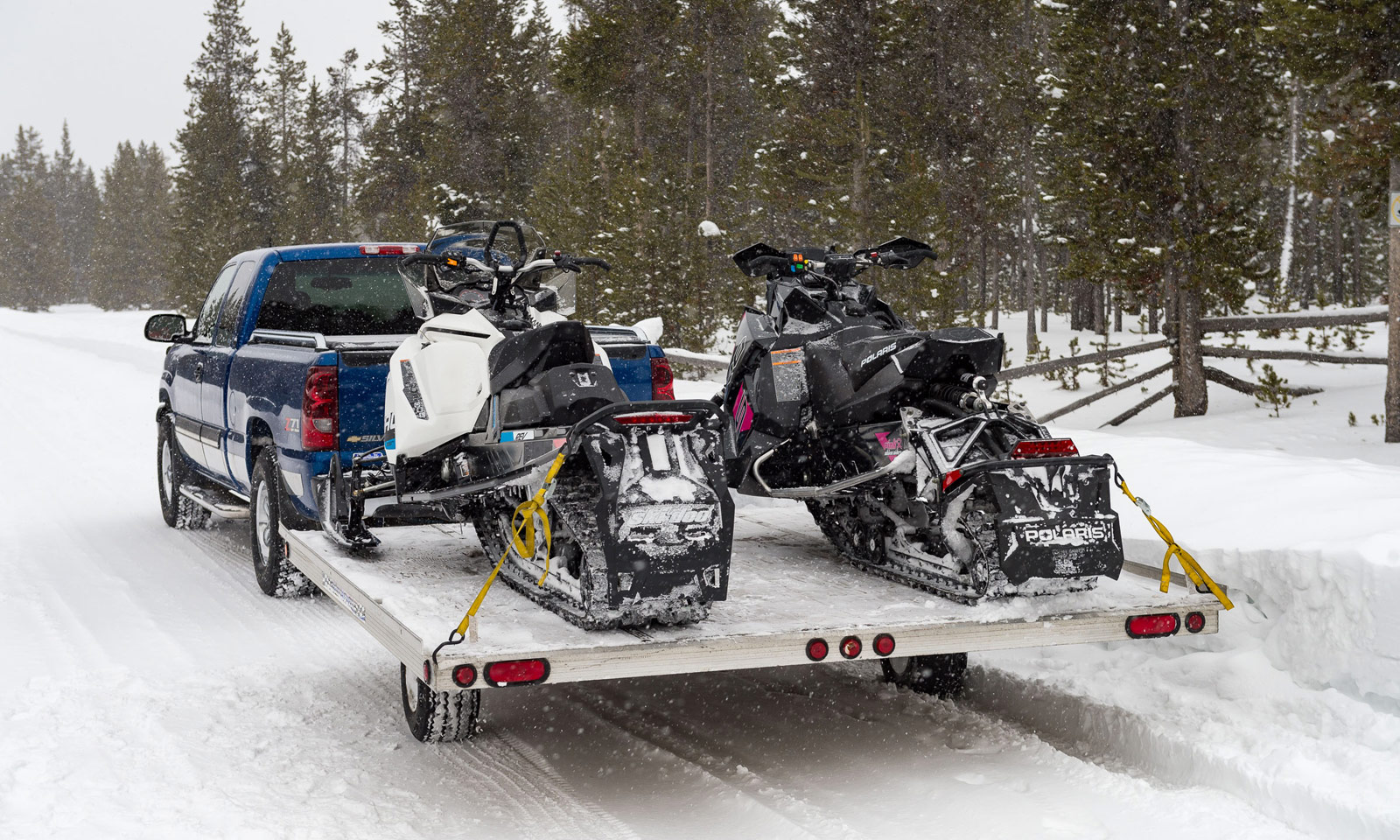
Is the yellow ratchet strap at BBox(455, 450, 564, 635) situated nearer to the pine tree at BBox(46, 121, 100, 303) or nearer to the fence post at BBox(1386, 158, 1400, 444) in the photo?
the fence post at BBox(1386, 158, 1400, 444)

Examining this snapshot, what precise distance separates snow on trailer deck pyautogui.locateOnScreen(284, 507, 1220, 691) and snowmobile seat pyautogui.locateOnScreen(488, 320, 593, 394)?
877 millimetres

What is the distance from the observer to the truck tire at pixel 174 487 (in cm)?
895

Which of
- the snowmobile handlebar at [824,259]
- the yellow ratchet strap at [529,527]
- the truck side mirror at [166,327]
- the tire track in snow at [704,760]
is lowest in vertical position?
the tire track in snow at [704,760]

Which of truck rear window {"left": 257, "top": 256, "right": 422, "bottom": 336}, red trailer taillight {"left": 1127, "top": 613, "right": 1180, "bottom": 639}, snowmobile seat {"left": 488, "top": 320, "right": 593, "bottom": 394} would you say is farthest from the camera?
truck rear window {"left": 257, "top": 256, "right": 422, "bottom": 336}

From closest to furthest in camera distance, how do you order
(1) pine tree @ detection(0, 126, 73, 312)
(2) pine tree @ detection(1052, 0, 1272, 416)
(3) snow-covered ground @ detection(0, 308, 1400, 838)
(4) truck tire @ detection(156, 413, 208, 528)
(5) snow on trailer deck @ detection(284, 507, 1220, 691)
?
(5) snow on trailer deck @ detection(284, 507, 1220, 691) < (3) snow-covered ground @ detection(0, 308, 1400, 838) < (4) truck tire @ detection(156, 413, 208, 528) < (2) pine tree @ detection(1052, 0, 1272, 416) < (1) pine tree @ detection(0, 126, 73, 312)

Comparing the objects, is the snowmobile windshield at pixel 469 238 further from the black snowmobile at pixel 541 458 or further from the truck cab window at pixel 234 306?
the truck cab window at pixel 234 306

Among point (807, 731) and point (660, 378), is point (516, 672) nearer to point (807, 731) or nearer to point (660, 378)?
point (807, 731)

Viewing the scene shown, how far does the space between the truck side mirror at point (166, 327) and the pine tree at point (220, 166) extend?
35.2m

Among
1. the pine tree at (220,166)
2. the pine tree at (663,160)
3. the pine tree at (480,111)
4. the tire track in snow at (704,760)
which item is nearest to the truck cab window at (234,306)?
the tire track in snow at (704,760)

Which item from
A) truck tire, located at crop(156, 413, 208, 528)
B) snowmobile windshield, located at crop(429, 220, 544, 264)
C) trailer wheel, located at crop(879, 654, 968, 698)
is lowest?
trailer wheel, located at crop(879, 654, 968, 698)

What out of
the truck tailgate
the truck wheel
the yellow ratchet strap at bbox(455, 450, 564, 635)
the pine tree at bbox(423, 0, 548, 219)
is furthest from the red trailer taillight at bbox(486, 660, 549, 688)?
the pine tree at bbox(423, 0, 548, 219)

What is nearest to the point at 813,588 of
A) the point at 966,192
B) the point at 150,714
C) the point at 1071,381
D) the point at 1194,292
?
the point at 150,714

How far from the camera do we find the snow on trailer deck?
363cm

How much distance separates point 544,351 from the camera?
15.1 feet
